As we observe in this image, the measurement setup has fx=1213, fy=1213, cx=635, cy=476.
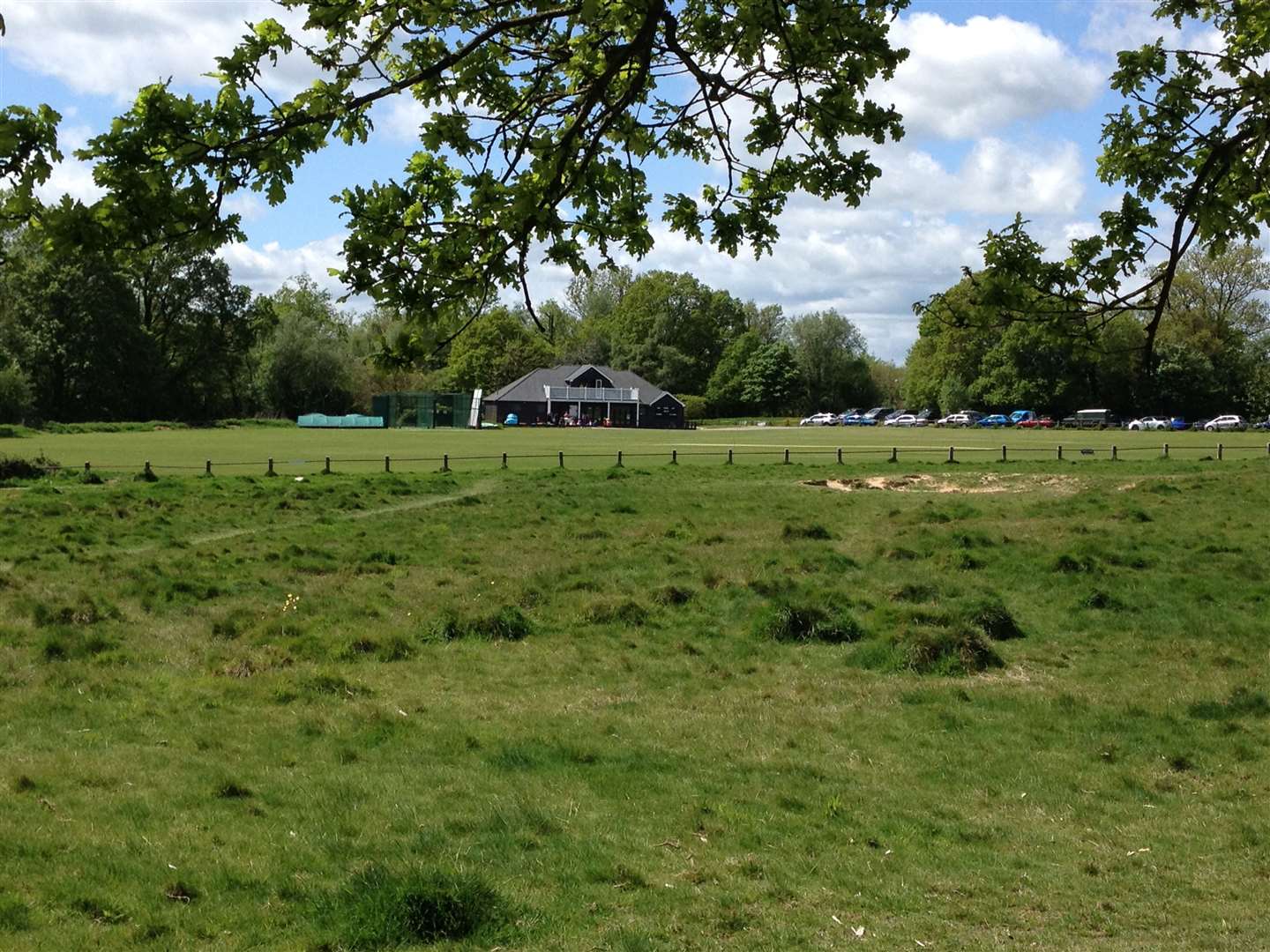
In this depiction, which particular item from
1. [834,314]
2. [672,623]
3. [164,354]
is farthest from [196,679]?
[834,314]

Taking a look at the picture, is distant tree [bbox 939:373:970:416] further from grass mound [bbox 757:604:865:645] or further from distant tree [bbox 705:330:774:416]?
grass mound [bbox 757:604:865:645]

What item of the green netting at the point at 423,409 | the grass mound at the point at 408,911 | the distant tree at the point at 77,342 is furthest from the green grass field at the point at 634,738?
the green netting at the point at 423,409

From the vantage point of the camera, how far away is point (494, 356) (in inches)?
5167

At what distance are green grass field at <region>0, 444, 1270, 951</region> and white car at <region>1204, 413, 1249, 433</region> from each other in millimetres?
74544

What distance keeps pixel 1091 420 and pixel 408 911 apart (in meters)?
110

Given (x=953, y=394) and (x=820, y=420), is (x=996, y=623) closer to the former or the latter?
(x=953, y=394)

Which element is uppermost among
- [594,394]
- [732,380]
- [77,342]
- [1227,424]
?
[77,342]

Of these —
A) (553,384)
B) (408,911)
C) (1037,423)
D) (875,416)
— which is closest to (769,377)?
(875,416)

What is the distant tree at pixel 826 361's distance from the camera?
144000mm

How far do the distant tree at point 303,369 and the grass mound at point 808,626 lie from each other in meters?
99.9

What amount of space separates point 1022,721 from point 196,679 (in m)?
8.43

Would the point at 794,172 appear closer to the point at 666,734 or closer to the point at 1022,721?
the point at 666,734

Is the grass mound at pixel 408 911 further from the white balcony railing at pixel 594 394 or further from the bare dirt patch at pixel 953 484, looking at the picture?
the white balcony railing at pixel 594 394

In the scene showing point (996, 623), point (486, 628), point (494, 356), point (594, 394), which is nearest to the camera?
point (486, 628)
